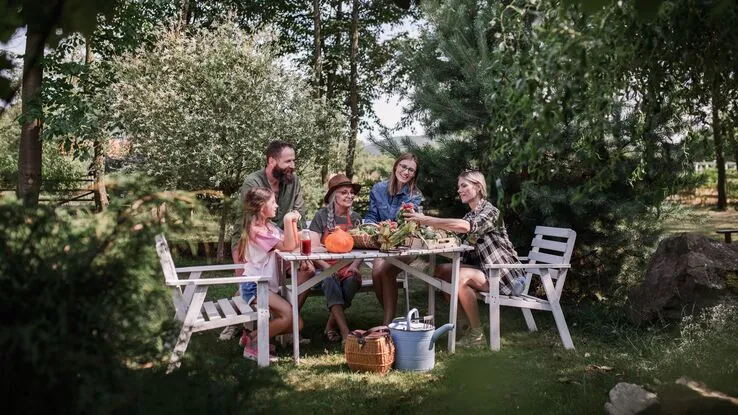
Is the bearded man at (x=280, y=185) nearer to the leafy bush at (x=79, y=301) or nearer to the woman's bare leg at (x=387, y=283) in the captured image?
the woman's bare leg at (x=387, y=283)

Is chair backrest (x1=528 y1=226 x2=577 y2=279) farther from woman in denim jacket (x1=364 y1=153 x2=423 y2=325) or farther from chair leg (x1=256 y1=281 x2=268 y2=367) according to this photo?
chair leg (x1=256 y1=281 x2=268 y2=367)

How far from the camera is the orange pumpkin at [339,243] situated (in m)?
4.86

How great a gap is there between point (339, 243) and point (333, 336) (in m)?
1.10

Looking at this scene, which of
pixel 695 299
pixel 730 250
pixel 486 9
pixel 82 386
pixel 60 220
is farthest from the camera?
pixel 486 9

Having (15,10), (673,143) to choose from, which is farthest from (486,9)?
(15,10)

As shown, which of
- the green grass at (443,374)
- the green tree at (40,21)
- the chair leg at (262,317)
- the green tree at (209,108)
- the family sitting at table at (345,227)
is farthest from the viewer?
the green tree at (209,108)

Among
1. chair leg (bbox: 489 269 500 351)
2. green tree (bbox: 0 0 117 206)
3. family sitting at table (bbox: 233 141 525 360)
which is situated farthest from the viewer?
chair leg (bbox: 489 269 500 351)

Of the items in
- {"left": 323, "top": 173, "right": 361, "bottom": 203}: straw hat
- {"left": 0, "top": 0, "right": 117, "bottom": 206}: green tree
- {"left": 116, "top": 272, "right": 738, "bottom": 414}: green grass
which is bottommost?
{"left": 116, "top": 272, "right": 738, "bottom": 414}: green grass

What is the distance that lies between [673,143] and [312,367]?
13.7 feet

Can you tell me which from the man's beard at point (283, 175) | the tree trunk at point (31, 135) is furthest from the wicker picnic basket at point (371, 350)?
the tree trunk at point (31, 135)

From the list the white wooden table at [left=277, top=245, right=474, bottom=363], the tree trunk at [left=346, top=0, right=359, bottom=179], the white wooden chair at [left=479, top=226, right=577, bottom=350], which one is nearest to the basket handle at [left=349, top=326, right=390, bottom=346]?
the white wooden table at [left=277, top=245, right=474, bottom=363]

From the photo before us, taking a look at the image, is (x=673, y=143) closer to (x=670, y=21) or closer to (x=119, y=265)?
(x=670, y=21)

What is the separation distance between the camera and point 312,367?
4785 mm

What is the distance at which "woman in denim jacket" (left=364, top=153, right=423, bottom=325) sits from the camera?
5.59 metres
